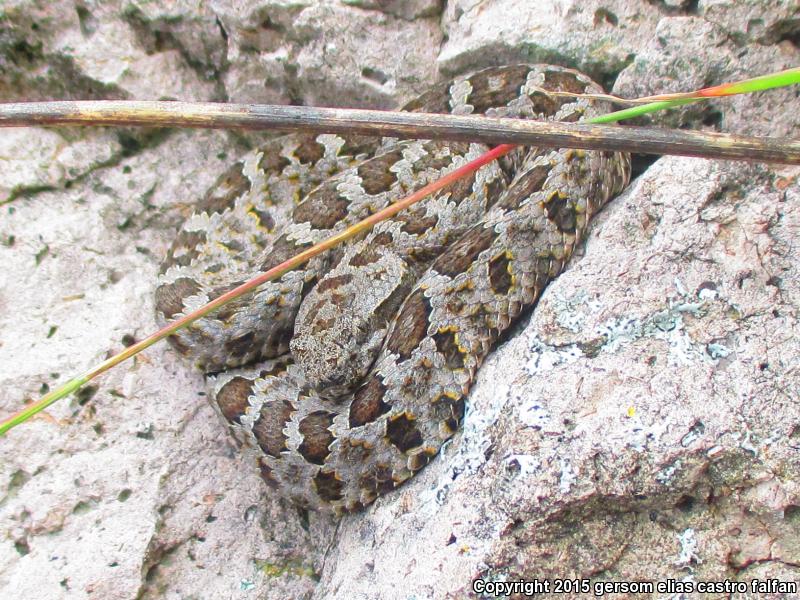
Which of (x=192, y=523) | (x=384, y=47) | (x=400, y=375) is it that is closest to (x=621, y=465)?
(x=400, y=375)

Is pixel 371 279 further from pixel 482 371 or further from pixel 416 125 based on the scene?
pixel 416 125

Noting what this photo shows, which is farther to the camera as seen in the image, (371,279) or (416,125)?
(371,279)

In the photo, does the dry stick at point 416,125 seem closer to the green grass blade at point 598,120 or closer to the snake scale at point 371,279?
the green grass blade at point 598,120

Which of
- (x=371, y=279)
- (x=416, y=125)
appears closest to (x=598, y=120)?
(x=416, y=125)

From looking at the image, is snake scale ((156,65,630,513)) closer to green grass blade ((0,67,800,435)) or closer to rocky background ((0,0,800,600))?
rocky background ((0,0,800,600))

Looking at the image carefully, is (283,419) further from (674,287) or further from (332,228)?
(674,287)
